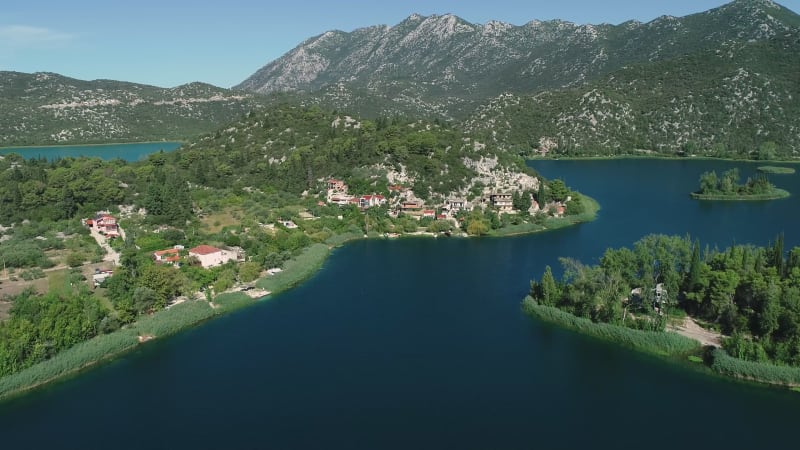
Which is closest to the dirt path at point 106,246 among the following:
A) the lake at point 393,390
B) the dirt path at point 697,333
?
the lake at point 393,390

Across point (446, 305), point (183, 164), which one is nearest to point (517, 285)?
point (446, 305)

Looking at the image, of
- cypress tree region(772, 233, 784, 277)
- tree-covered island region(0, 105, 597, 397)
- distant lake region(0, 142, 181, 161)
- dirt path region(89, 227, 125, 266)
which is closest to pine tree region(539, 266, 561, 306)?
cypress tree region(772, 233, 784, 277)

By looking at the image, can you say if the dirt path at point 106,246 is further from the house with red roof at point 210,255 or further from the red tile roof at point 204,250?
the house with red roof at point 210,255

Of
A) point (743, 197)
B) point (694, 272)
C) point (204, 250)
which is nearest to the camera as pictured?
point (694, 272)

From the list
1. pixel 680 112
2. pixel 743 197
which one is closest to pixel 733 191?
pixel 743 197

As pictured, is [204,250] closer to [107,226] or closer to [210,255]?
[210,255]

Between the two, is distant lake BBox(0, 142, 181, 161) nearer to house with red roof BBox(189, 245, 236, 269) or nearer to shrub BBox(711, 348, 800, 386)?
house with red roof BBox(189, 245, 236, 269)

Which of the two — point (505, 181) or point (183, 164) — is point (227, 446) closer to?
point (505, 181)

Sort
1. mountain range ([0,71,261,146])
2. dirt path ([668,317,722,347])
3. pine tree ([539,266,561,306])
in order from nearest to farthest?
dirt path ([668,317,722,347]) → pine tree ([539,266,561,306]) → mountain range ([0,71,261,146])
